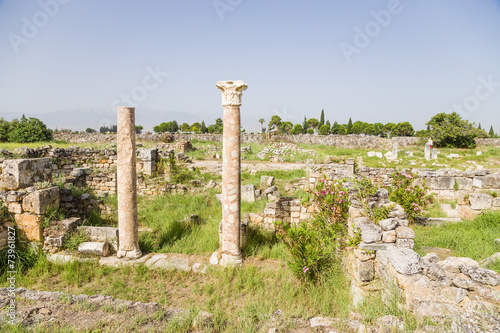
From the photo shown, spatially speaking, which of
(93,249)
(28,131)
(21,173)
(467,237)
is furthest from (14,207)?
(28,131)

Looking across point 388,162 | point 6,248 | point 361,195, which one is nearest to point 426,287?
point 361,195

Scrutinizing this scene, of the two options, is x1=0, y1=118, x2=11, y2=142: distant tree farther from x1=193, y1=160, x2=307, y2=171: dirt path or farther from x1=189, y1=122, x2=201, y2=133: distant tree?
x1=189, y1=122, x2=201, y2=133: distant tree

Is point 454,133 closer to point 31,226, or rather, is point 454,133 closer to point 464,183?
point 464,183

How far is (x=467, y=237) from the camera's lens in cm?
598

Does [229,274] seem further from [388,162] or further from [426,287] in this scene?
[388,162]

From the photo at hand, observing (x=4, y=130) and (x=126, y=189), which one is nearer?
(x=126, y=189)

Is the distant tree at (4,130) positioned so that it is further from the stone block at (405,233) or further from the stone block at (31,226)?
the stone block at (405,233)

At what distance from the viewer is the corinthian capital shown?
5.62 meters

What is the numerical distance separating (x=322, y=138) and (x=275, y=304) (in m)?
33.3

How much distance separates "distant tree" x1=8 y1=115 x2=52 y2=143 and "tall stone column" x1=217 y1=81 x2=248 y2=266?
25.6 m

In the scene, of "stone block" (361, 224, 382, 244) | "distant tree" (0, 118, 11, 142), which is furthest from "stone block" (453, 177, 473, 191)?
"distant tree" (0, 118, 11, 142)

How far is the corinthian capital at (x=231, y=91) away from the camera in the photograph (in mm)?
5625

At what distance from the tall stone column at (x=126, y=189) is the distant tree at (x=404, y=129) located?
67574 millimetres

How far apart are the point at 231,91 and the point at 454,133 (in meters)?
32.1
